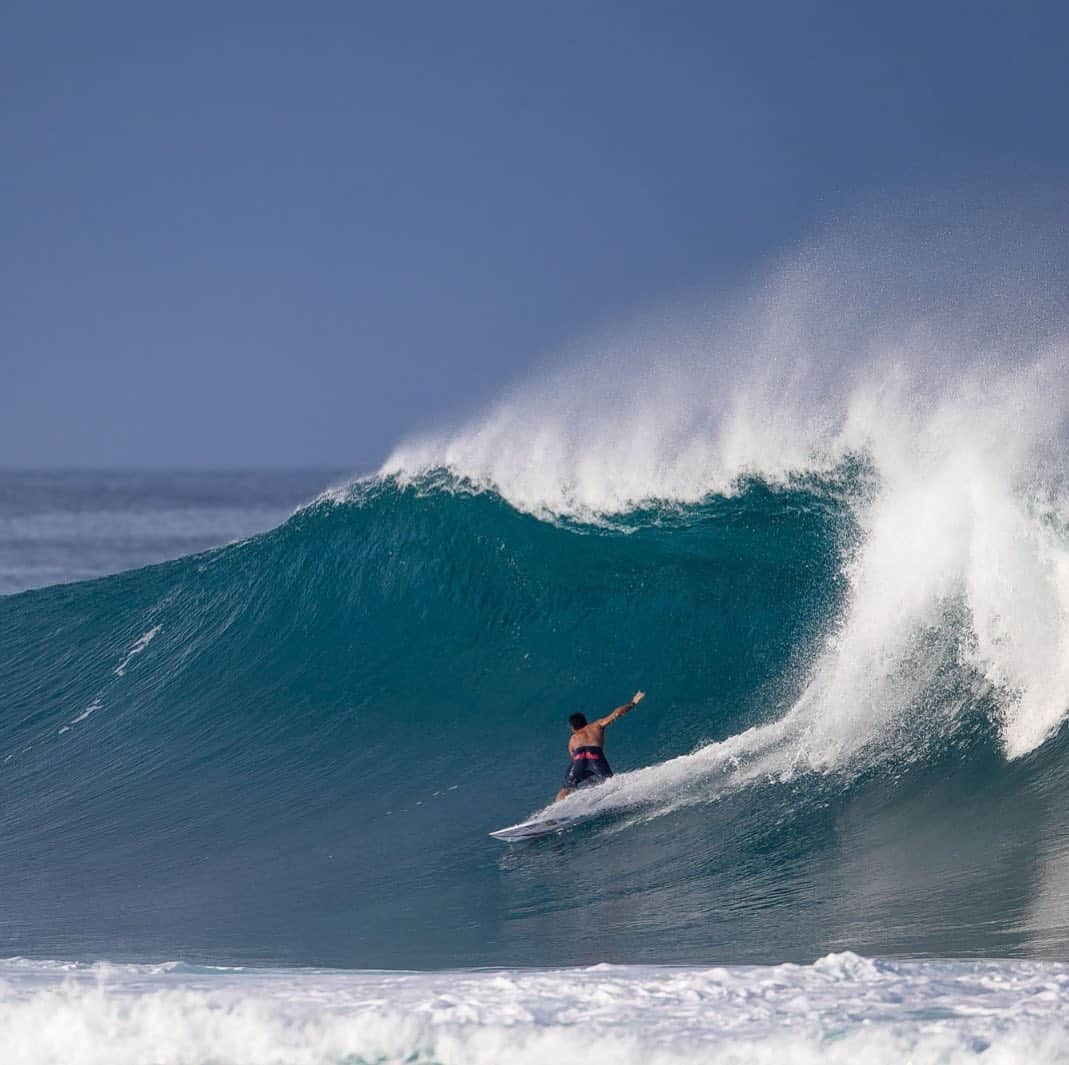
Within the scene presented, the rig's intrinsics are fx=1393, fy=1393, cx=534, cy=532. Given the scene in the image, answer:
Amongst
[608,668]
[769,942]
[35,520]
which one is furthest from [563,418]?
[35,520]

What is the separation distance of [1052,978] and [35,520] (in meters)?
52.9

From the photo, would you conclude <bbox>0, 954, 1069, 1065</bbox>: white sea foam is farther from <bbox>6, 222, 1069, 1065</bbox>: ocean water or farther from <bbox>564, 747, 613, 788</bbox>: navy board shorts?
<bbox>564, 747, 613, 788</bbox>: navy board shorts

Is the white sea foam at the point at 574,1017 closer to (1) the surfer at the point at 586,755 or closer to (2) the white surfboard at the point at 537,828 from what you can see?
(2) the white surfboard at the point at 537,828

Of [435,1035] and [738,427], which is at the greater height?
[738,427]

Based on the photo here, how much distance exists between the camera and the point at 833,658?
933 centimetres

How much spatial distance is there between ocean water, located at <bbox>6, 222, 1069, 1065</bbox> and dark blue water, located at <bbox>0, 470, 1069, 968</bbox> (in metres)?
0.03

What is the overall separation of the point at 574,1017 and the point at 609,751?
4291mm

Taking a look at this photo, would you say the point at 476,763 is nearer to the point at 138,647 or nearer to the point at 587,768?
the point at 587,768

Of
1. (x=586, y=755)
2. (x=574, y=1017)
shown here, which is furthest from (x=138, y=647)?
(x=574, y=1017)

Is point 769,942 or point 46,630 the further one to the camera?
point 46,630

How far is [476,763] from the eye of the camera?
9.38 meters

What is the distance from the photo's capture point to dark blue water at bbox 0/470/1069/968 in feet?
21.9

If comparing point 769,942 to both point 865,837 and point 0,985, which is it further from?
point 0,985

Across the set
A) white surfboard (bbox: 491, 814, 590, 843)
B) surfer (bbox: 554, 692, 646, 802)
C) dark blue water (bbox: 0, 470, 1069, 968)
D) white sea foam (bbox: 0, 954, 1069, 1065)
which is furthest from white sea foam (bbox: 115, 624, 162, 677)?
white sea foam (bbox: 0, 954, 1069, 1065)
